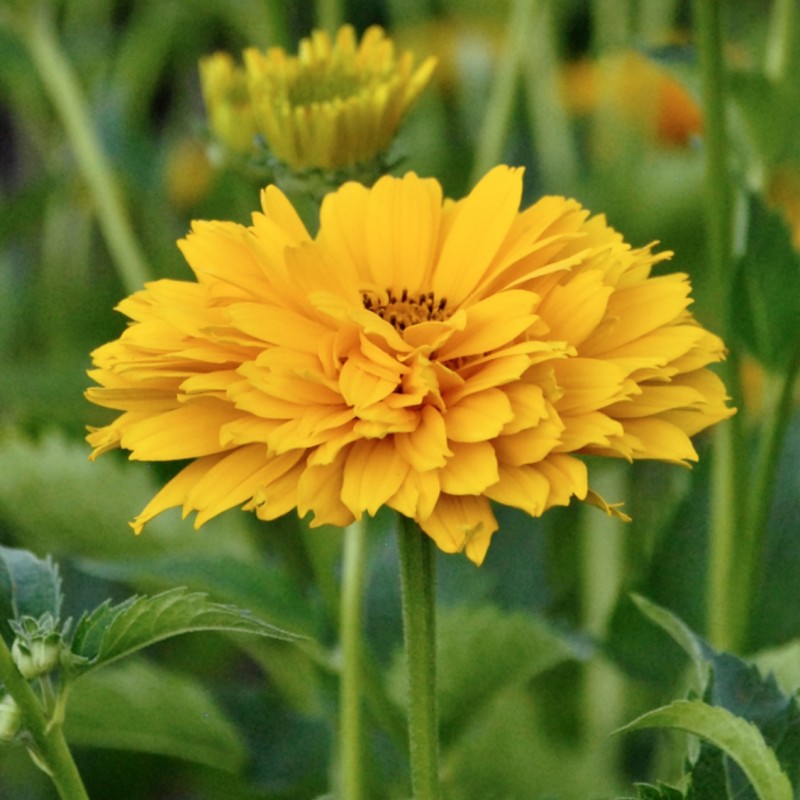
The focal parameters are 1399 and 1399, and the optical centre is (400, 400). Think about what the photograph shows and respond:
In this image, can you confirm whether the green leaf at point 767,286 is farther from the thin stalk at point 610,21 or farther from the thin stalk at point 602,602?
the thin stalk at point 610,21

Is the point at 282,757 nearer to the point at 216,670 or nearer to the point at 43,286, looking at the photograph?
the point at 216,670

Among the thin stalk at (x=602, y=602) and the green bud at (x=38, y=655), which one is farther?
the thin stalk at (x=602, y=602)

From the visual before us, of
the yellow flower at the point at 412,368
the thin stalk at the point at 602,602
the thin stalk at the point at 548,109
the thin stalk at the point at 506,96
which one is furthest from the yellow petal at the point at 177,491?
the thin stalk at the point at 548,109

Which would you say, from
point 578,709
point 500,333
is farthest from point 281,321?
point 578,709

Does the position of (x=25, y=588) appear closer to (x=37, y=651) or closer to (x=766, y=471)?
(x=37, y=651)

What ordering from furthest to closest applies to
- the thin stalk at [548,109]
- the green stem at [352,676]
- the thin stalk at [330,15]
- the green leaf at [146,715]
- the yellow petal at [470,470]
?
the thin stalk at [548,109] < the thin stalk at [330,15] < the green leaf at [146,715] < the green stem at [352,676] < the yellow petal at [470,470]

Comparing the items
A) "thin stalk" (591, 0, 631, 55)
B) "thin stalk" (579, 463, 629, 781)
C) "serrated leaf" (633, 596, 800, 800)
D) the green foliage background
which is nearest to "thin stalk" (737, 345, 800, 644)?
the green foliage background
